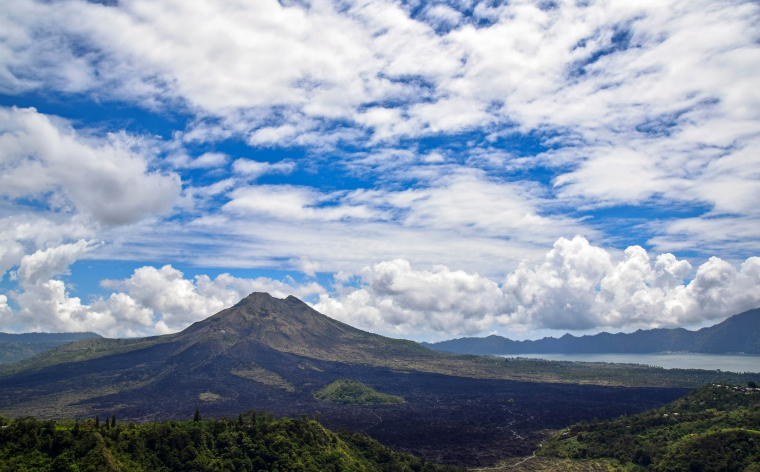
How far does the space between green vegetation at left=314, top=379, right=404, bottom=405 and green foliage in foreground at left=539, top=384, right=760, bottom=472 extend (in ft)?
266

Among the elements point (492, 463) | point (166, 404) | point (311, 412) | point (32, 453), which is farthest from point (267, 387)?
point (32, 453)

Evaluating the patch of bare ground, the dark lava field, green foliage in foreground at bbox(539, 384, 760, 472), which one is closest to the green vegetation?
the dark lava field

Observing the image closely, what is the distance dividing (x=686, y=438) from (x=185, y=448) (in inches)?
2892

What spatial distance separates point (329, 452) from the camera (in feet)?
181

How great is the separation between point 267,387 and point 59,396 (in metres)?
77.6

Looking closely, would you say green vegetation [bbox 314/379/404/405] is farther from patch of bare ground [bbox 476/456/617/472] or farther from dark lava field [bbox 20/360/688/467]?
patch of bare ground [bbox 476/456/617/472]

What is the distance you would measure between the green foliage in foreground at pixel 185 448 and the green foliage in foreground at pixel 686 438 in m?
35.1

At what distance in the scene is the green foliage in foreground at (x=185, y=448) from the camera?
37.7 meters

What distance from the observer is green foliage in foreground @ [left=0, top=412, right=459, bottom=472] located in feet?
124

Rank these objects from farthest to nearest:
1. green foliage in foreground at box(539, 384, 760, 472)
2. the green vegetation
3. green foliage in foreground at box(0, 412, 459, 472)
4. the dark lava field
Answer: the green vegetation < the dark lava field < green foliage in foreground at box(539, 384, 760, 472) < green foliage in foreground at box(0, 412, 459, 472)

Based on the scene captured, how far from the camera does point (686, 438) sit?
6925 centimetres

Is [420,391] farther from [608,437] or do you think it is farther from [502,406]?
[608,437]

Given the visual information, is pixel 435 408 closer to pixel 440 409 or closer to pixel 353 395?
pixel 440 409

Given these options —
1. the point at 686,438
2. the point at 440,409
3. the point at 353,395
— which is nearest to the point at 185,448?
the point at 686,438
